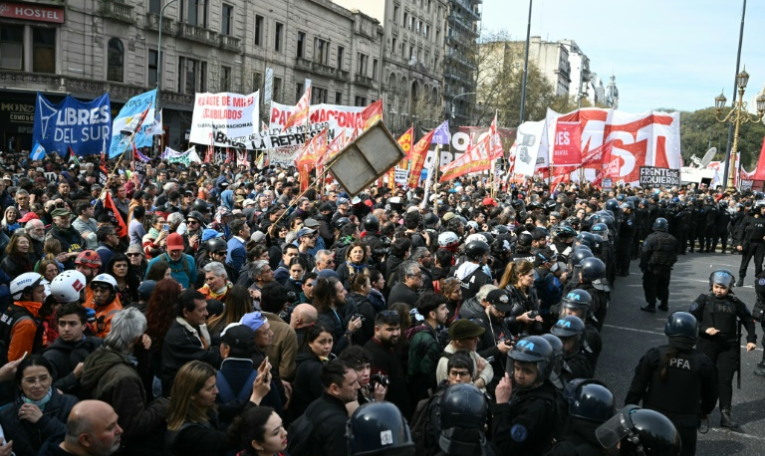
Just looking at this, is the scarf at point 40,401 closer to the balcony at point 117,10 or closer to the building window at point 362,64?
the balcony at point 117,10

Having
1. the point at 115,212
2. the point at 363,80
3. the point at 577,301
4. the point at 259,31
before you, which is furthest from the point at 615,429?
the point at 363,80

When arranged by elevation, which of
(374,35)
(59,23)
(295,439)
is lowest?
(295,439)

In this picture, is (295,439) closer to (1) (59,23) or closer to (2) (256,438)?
(2) (256,438)

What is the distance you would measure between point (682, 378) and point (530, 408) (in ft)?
6.45

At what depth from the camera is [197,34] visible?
1549 inches

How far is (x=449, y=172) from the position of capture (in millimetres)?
17688

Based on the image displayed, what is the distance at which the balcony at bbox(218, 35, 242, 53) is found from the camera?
41.4m

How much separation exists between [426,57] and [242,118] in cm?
5679

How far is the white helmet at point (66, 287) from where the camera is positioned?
193 inches

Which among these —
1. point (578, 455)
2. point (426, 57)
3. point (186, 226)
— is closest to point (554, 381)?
point (578, 455)

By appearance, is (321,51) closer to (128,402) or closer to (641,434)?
(128,402)

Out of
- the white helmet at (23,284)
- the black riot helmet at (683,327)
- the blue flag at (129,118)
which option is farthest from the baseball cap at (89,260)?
the blue flag at (129,118)

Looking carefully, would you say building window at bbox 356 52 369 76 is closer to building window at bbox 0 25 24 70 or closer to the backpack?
building window at bbox 0 25 24 70

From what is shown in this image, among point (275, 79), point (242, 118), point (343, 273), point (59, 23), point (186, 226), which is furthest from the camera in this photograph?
point (275, 79)
